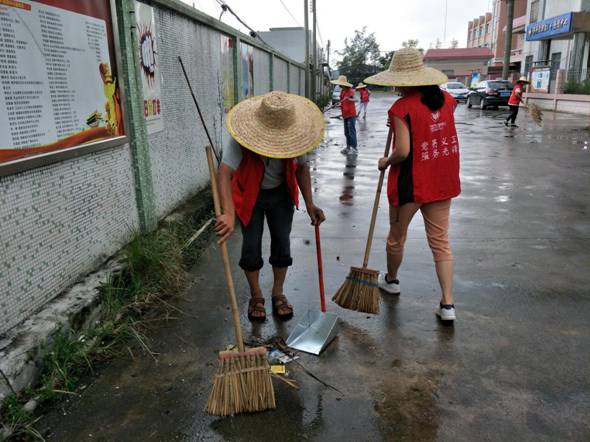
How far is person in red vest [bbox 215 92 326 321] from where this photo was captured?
2869 mm

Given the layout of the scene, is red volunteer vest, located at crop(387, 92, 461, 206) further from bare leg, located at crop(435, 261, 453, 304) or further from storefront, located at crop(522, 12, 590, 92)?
storefront, located at crop(522, 12, 590, 92)

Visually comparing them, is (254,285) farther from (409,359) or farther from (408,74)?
(408,74)

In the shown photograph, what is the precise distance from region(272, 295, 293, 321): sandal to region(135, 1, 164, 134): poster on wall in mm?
2147

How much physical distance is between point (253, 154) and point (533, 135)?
553 inches

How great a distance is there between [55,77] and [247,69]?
6.57m

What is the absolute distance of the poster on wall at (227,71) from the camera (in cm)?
770

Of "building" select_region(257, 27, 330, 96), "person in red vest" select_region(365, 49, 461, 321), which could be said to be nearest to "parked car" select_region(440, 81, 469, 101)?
"building" select_region(257, 27, 330, 96)

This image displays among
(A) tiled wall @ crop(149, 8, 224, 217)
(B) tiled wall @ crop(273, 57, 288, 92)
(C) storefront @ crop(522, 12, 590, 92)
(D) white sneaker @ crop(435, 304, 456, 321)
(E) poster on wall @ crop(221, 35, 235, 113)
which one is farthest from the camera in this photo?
(C) storefront @ crop(522, 12, 590, 92)

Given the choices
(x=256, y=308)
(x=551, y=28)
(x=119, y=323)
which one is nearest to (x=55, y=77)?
(x=119, y=323)

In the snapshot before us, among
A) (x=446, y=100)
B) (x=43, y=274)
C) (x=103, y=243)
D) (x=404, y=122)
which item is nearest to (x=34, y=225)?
(x=43, y=274)

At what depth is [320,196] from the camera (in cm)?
754

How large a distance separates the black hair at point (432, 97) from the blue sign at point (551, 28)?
87.7 feet

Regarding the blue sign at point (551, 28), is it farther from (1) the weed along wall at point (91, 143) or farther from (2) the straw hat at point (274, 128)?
(2) the straw hat at point (274, 128)

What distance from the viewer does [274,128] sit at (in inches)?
115
